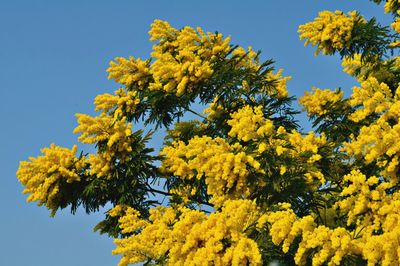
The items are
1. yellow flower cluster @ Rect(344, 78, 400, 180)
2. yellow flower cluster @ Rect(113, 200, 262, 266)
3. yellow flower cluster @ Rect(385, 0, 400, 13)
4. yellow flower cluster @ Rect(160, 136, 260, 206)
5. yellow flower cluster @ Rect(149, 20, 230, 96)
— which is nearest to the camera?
yellow flower cluster @ Rect(113, 200, 262, 266)

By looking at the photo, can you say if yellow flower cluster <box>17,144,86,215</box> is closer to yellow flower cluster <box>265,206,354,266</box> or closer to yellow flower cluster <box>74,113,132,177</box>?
yellow flower cluster <box>74,113,132,177</box>

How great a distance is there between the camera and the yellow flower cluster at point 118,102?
1353 centimetres

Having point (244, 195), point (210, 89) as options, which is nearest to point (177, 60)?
point (210, 89)

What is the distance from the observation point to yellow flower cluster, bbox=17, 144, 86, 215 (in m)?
13.1

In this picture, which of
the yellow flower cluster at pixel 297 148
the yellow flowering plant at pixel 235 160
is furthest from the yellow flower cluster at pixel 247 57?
the yellow flower cluster at pixel 297 148

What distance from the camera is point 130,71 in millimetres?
13977

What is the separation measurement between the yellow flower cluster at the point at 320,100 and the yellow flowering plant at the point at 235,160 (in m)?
0.02

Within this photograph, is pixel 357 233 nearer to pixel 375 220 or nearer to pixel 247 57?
pixel 375 220

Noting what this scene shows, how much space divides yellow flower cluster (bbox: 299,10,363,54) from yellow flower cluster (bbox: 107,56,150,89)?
3859mm

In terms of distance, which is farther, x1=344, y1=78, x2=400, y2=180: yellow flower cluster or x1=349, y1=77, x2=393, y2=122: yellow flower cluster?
x1=349, y1=77, x2=393, y2=122: yellow flower cluster

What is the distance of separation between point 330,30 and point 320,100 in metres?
1.63

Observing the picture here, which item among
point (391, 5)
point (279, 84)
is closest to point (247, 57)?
point (279, 84)

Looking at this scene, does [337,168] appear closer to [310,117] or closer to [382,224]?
[310,117]

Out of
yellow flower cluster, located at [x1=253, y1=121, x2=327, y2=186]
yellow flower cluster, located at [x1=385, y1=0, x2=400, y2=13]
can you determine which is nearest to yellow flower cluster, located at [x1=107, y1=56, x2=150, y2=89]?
yellow flower cluster, located at [x1=253, y1=121, x2=327, y2=186]
